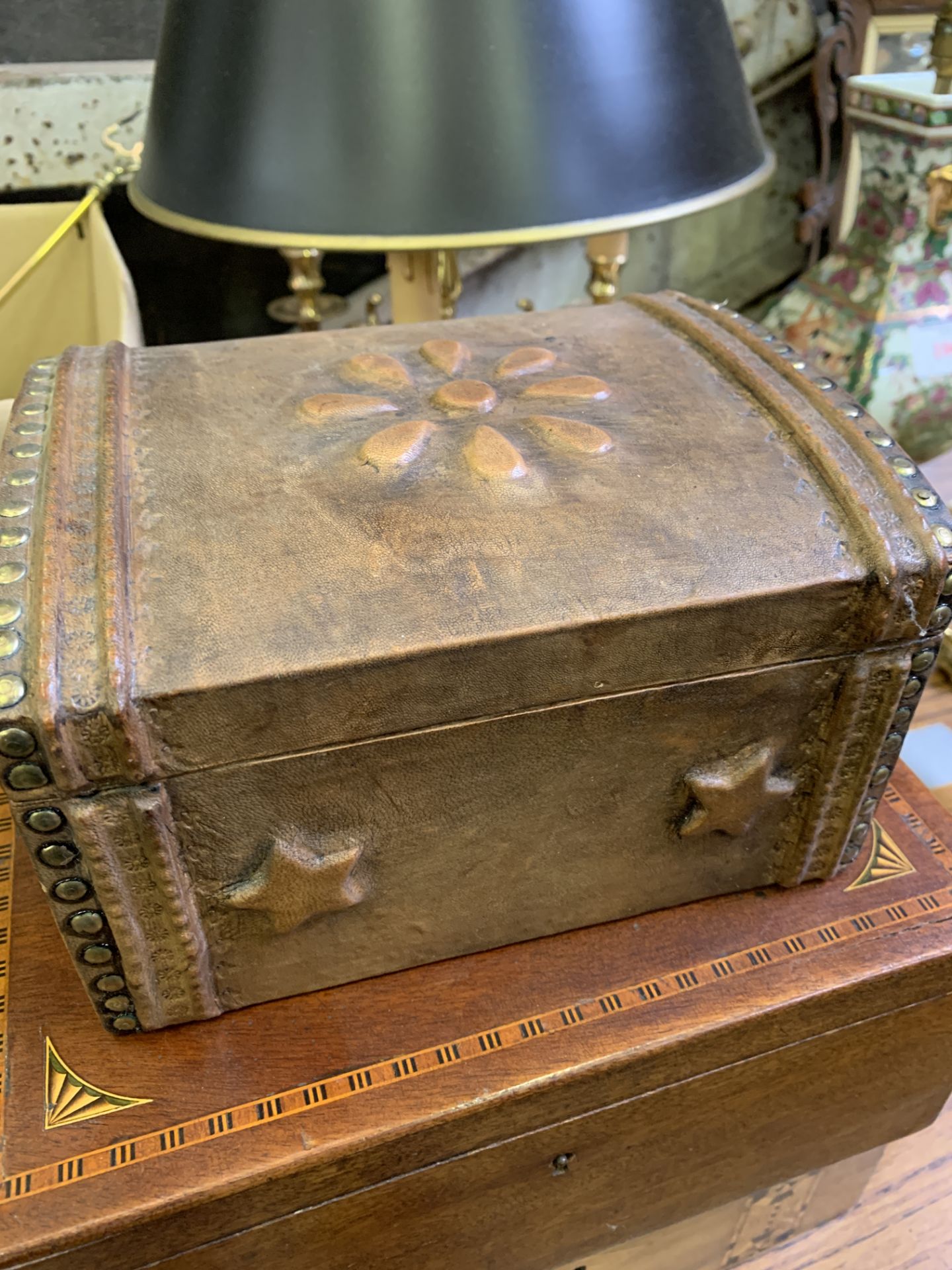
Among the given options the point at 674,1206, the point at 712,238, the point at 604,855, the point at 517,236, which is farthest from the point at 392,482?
the point at 712,238

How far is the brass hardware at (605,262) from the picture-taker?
4.63 feet

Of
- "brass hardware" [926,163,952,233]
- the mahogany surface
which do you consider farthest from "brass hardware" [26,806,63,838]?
"brass hardware" [926,163,952,233]

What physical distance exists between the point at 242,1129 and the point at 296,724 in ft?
1.08

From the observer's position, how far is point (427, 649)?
627mm

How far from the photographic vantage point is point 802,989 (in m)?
0.81

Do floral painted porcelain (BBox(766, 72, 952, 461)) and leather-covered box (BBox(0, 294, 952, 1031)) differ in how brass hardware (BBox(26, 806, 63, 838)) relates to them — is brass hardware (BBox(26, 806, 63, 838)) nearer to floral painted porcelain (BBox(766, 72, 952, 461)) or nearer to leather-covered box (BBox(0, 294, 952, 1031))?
leather-covered box (BBox(0, 294, 952, 1031))

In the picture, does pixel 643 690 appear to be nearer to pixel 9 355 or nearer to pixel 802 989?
pixel 802 989

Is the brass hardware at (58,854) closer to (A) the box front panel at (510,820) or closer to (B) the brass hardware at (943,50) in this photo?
(A) the box front panel at (510,820)

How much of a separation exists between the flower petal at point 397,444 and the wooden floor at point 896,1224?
2.98 feet

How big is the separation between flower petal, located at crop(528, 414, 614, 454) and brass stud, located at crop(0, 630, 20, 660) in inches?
17.0

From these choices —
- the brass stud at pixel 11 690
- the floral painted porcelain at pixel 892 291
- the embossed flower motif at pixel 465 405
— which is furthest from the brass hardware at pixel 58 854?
the floral painted porcelain at pixel 892 291

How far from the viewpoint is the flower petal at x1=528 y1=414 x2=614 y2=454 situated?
0.78 meters

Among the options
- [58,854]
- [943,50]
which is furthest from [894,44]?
[58,854]

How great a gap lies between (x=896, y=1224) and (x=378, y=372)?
1033 mm
